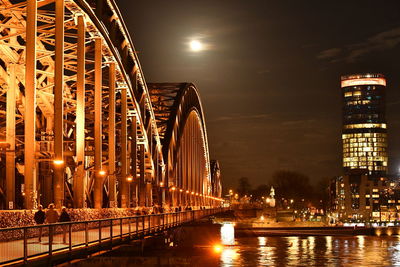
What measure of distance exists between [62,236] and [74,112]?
30377 millimetres

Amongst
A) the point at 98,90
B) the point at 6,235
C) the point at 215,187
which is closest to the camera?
the point at 6,235

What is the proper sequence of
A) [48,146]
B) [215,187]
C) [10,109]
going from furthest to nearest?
[215,187] → [48,146] → [10,109]

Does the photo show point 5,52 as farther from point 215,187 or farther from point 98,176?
point 215,187

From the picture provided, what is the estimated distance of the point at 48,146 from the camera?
43.3 meters

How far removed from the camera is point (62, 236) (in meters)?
21.4

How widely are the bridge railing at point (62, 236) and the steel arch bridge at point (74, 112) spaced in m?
3.63

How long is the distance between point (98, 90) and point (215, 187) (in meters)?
153

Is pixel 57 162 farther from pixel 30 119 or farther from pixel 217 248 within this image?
pixel 217 248

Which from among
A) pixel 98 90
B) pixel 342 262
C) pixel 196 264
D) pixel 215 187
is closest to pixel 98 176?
pixel 98 90

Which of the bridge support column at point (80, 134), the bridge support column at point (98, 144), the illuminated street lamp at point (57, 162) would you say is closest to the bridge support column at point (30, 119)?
the illuminated street lamp at point (57, 162)

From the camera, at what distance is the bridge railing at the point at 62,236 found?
17734 millimetres

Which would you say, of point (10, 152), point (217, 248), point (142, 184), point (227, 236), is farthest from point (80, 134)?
point (227, 236)

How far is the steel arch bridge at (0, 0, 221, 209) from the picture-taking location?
3269 cm

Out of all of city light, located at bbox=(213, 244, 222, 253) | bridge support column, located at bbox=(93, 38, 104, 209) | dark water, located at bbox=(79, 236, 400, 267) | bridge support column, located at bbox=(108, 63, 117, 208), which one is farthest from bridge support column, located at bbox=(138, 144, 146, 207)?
bridge support column, located at bbox=(93, 38, 104, 209)
